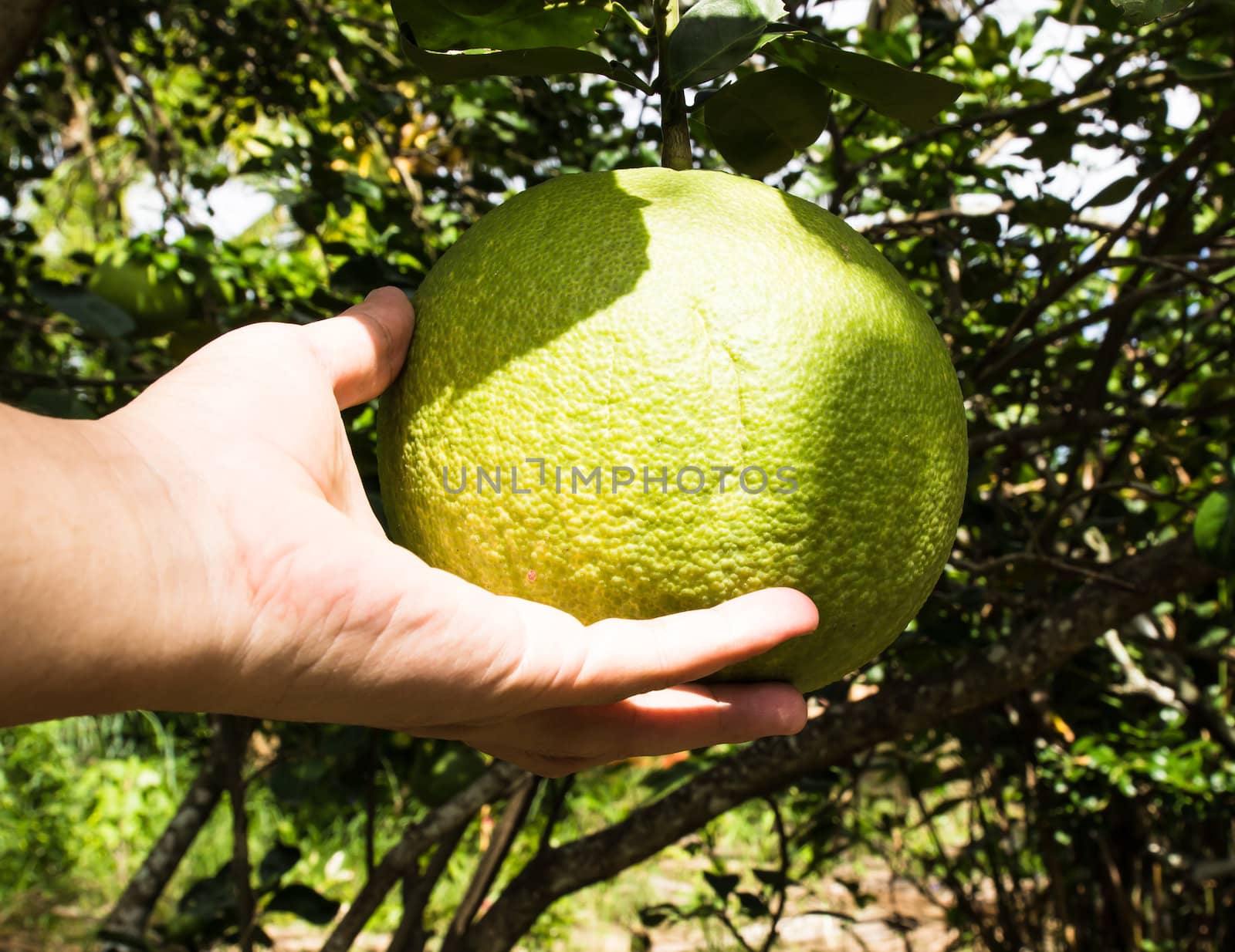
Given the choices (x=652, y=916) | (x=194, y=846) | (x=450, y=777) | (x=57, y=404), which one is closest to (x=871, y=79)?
(x=57, y=404)

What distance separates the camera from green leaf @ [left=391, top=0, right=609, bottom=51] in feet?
3.22

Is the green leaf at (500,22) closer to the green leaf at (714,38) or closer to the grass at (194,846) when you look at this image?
the green leaf at (714,38)

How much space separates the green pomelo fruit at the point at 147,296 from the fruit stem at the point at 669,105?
1.77 meters

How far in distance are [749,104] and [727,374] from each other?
15.2 inches

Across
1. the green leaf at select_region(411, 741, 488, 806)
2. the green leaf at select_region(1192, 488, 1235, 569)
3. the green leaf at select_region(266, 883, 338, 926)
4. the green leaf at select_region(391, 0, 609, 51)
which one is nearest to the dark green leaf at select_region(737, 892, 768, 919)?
the green leaf at select_region(411, 741, 488, 806)

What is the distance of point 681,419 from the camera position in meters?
0.89

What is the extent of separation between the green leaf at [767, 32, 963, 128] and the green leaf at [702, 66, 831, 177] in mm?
25

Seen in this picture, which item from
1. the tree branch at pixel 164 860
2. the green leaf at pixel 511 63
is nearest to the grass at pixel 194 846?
the tree branch at pixel 164 860

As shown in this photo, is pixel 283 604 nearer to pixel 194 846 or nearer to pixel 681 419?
pixel 681 419

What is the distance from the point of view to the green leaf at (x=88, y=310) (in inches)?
69.6

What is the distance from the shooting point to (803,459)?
913 mm

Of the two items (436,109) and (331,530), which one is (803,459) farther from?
(436,109)

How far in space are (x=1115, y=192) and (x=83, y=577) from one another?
196cm

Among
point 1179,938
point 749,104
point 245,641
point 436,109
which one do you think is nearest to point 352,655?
point 245,641
